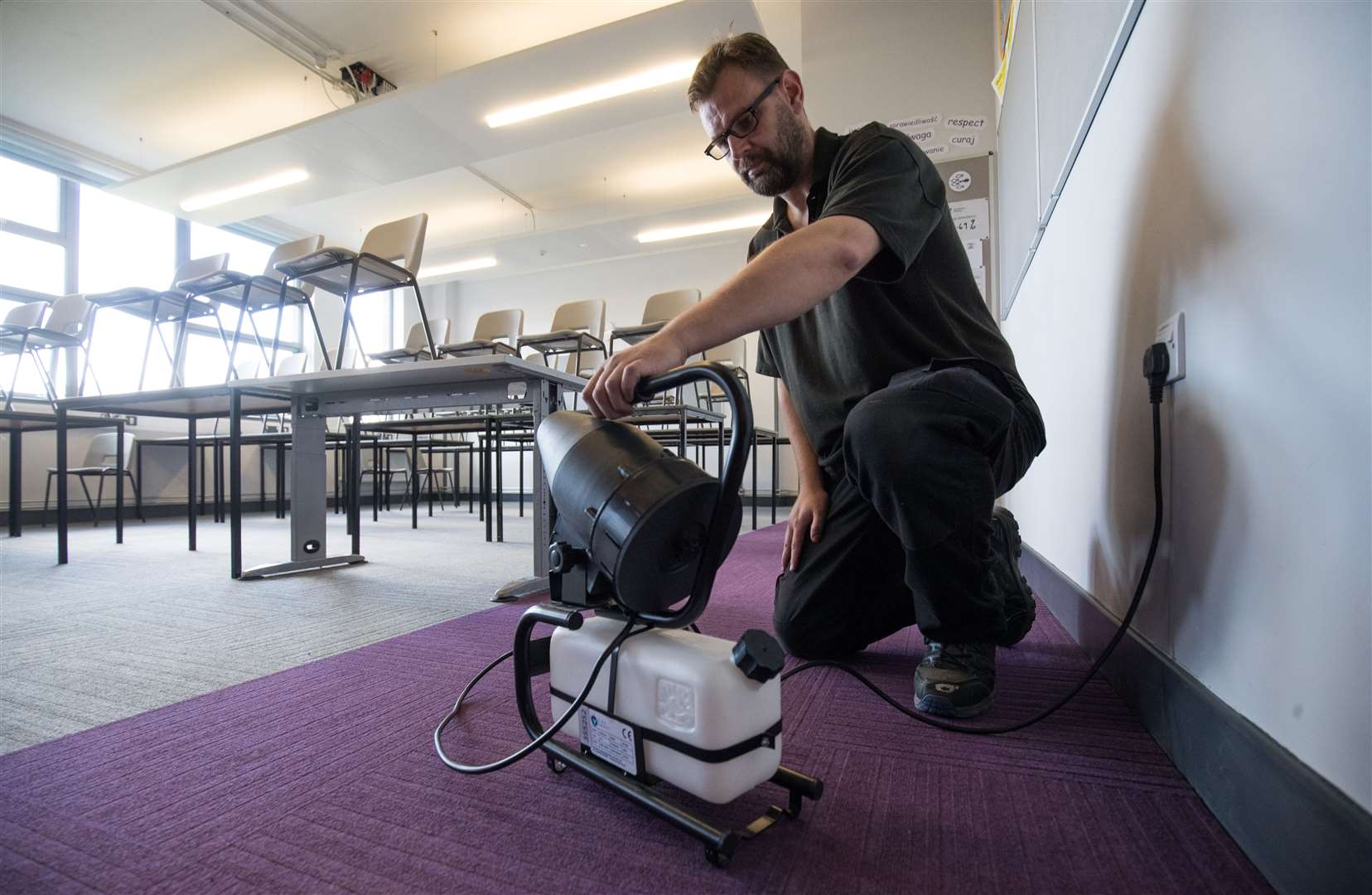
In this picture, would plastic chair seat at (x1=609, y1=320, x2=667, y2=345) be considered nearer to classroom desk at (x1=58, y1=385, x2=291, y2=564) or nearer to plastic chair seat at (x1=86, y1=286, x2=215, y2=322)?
classroom desk at (x1=58, y1=385, x2=291, y2=564)

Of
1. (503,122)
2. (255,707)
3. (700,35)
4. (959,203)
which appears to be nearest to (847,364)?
(255,707)

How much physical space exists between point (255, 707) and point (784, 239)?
2.93 ft

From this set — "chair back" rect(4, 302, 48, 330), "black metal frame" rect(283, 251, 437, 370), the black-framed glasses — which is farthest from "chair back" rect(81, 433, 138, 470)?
the black-framed glasses

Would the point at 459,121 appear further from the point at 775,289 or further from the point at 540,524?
the point at 775,289

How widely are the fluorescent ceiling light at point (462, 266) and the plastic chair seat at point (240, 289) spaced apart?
10.9 feet

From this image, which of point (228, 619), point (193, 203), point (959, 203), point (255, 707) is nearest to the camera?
point (255, 707)

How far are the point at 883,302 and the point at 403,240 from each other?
2.43m

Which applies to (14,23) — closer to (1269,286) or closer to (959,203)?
(959,203)

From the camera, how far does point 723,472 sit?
532 millimetres

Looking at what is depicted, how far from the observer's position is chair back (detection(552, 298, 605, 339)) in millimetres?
4461

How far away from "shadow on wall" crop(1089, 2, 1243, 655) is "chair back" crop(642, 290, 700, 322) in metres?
3.30

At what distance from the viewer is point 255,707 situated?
0.87 meters

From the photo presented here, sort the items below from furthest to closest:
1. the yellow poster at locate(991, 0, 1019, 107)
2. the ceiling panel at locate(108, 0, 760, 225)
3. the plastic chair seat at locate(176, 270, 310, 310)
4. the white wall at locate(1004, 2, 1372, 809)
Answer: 1. the ceiling panel at locate(108, 0, 760, 225)
2. the plastic chair seat at locate(176, 270, 310, 310)
3. the yellow poster at locate(991, 0, 1019, 107)
4. the white wall at locate(1004, 2, 1372, 809)

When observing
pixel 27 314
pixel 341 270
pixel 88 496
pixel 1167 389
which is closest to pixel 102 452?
pixel 88 496
